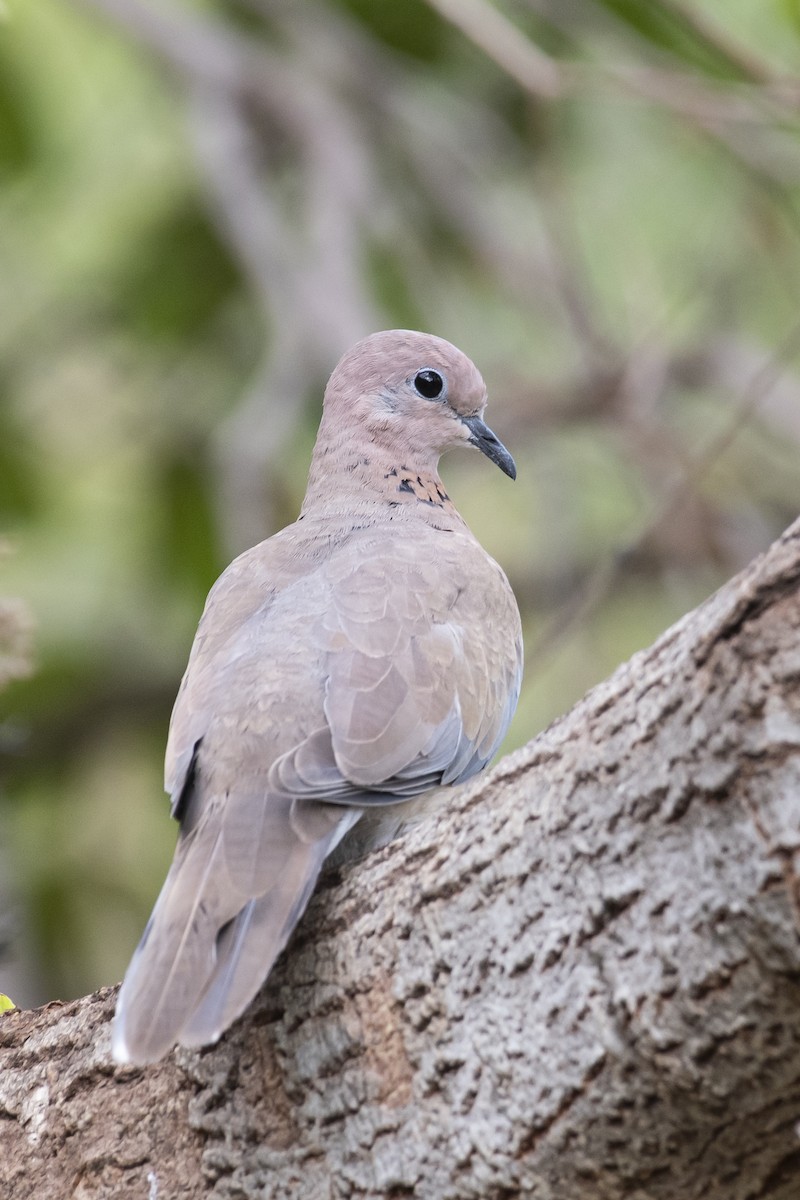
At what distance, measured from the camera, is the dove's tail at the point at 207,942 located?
203 cm

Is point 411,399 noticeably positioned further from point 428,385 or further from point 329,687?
point 329,687

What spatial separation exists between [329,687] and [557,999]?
92 centimetres

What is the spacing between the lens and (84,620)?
233 inches

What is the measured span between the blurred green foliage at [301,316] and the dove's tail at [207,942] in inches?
104

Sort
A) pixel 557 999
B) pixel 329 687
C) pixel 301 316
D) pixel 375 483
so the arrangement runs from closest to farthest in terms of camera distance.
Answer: pixel 557 999, pixel 329 687, pixel 375 483, pixel 301 316

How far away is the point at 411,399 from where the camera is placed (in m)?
3.61

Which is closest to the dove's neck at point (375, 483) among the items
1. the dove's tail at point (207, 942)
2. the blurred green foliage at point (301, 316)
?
the dove's tail at point (207, 942)

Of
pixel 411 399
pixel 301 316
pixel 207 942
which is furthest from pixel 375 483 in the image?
pixel 301 316

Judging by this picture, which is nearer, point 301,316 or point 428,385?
point 428,385

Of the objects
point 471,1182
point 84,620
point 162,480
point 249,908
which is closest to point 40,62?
point 162,480

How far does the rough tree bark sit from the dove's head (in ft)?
5.03

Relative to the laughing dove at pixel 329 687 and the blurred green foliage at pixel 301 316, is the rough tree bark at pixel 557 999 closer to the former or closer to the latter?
the laughing dove at pixel 329 687

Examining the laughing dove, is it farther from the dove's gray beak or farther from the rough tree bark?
the rough tree bark

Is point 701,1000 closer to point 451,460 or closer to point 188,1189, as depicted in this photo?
point 188,1189
